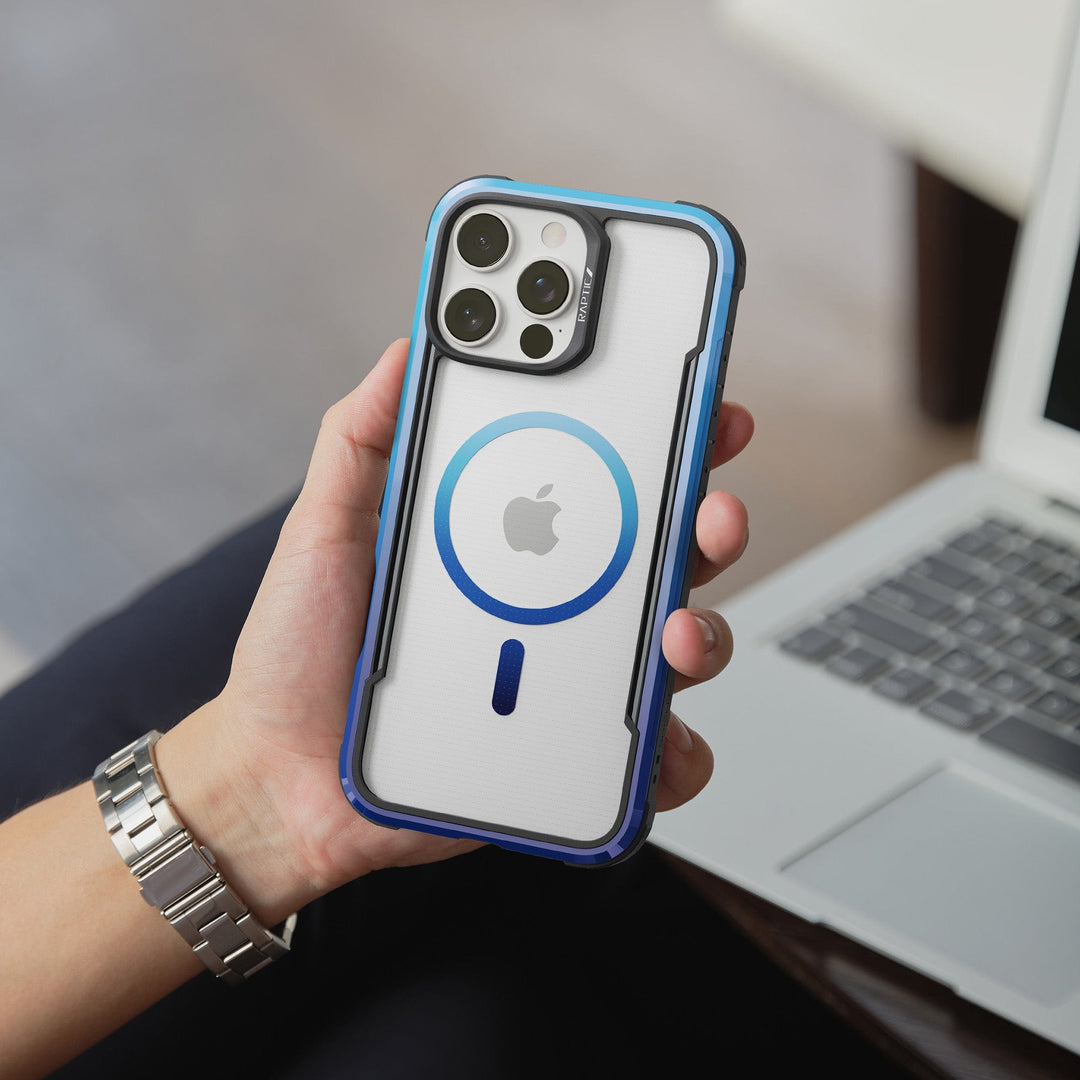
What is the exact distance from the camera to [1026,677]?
24.1 inches

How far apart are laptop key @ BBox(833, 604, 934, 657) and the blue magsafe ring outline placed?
19cm

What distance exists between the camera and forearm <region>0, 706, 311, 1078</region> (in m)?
0.52

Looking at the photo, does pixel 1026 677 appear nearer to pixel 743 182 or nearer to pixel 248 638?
pixel 248 638

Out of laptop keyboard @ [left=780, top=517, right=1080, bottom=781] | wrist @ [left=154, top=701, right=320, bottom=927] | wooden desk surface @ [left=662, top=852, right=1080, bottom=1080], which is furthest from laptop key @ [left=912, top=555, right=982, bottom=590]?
wrist @ [left=154, top=701, right=320, bottom=927]

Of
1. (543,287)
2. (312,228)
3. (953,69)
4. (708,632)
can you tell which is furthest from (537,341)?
(312,228)

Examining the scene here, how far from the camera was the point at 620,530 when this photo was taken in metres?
0.50

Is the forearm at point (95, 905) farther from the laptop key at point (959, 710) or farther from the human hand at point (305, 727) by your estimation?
the laptop key at point (959, 710)

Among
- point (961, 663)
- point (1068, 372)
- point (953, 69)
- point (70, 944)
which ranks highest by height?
point (953, 69)

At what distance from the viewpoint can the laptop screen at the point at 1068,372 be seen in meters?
0.64

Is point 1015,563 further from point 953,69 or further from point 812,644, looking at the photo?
point 953,69

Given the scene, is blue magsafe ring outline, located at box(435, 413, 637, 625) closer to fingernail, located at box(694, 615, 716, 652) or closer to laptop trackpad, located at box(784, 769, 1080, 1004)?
fingernail, located at box(694, 615, 716, 652)

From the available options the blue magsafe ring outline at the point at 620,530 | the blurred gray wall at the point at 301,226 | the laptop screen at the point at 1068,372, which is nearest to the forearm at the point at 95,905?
the blue magsafe ring outline at the point at 620,530

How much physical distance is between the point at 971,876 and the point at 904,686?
110mm

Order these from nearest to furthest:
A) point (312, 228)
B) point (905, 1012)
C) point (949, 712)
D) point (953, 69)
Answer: point (905, 1012) → point (949, 712) → point (953, 69) → point (312, 228)
